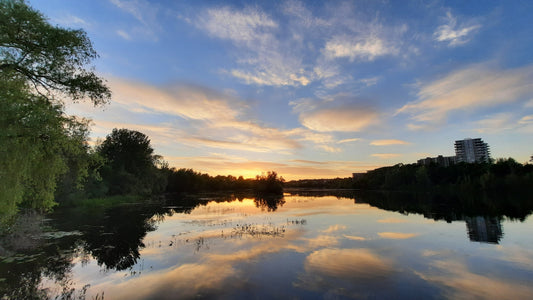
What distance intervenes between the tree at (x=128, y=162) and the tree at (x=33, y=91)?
192 feet

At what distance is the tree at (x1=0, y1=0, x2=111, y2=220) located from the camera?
11047mm

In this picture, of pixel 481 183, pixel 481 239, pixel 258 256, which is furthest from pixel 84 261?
pixel 481 183

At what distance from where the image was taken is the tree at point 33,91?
435 inches

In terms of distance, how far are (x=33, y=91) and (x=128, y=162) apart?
218 ft

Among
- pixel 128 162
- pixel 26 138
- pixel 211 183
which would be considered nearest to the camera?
pixel 26 138

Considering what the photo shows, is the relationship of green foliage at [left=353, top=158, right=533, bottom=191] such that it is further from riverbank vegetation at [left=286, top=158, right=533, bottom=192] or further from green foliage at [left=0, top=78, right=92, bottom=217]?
green foliage at [left=0, top=78, right=92, bottom=217]

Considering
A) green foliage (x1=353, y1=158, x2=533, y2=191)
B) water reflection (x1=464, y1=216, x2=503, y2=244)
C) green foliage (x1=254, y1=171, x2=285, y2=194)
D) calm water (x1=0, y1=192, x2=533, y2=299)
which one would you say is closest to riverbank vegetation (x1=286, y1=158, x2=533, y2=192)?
green foliage (x1=353, y1=158, x2=533, y2=191)

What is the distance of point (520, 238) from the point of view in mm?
20141

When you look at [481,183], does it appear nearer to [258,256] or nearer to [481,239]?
[481,239]

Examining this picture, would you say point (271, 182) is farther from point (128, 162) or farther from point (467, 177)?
point (467, 177)

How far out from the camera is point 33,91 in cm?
1402

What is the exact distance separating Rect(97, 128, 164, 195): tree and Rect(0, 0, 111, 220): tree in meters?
58.6

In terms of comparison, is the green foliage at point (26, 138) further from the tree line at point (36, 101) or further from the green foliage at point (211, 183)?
the green foliage at point (211, 183)

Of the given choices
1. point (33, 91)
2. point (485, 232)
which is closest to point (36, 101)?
point (33, 91)
